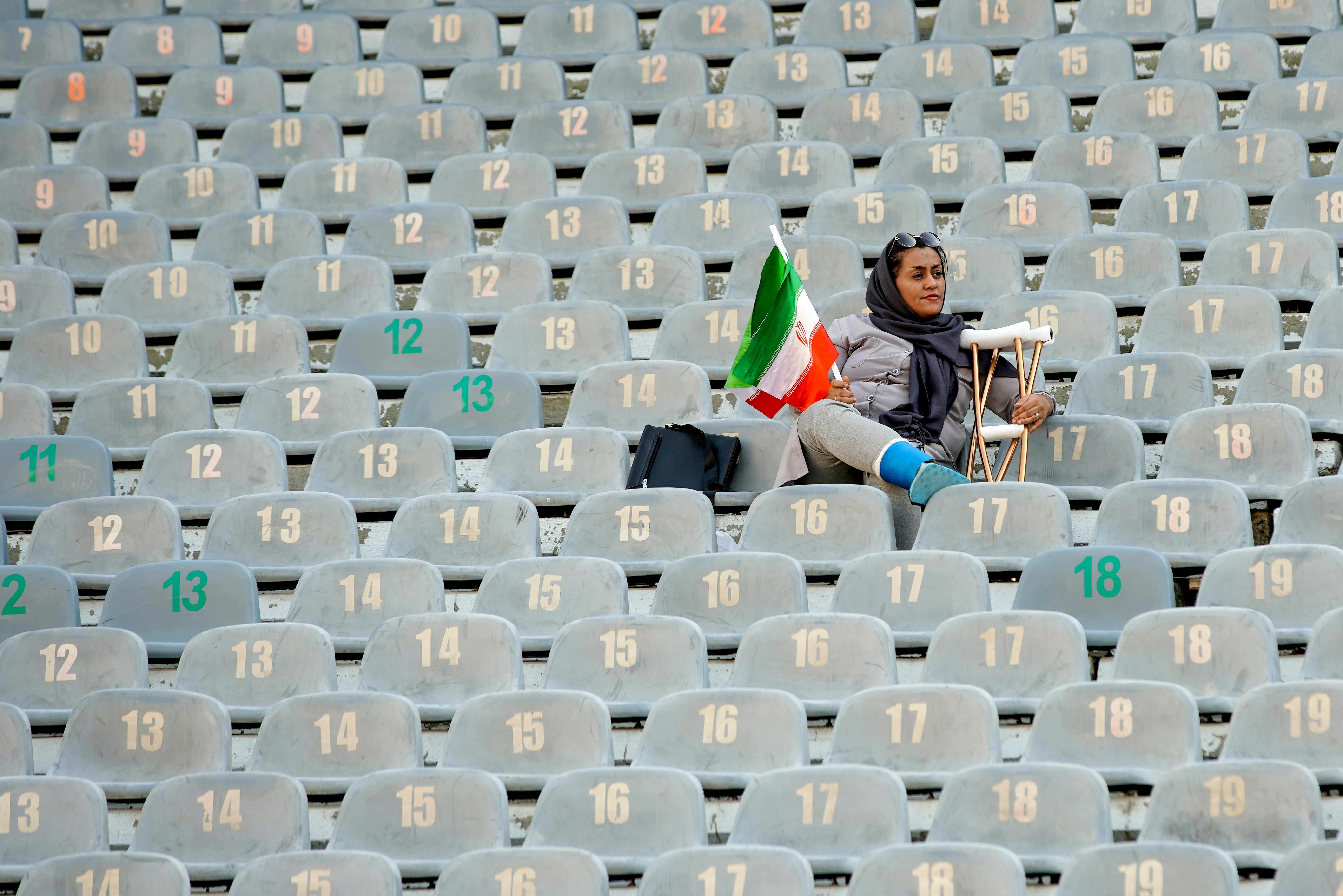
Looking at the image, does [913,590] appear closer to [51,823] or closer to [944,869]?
[944,869]

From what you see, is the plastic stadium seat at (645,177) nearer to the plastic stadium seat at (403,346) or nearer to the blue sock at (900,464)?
the plastic stadium seat at (403,346)

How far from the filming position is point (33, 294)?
185 inches

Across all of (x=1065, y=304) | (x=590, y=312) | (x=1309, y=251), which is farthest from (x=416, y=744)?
(x=1309, y=251)

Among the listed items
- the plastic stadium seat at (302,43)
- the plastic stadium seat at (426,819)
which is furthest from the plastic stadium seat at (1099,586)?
the plastic stadium seat at (302,43)

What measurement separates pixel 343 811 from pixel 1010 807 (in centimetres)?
103

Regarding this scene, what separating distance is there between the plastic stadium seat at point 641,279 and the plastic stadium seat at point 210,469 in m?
0.83

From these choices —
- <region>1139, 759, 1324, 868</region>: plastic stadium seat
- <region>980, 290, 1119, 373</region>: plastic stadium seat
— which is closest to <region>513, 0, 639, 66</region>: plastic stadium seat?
<region>980, 290, 1119, 373</region>: plastic stadium seat

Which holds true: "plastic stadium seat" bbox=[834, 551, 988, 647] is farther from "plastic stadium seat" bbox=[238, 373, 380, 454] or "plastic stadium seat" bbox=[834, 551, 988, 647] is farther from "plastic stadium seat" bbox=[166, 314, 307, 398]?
"plastic stadium seat" bbox=[166, 314, 307, 398]

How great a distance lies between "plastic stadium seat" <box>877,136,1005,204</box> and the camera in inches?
187

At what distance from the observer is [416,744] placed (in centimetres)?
303

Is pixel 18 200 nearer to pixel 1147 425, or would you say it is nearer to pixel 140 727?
pixel 140 727

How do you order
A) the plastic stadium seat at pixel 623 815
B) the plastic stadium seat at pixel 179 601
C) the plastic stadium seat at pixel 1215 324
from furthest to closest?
the plastic stadium seat at pixel 1215 324 < the plastic stadium seat at pixel 179 601 < the plastic stadium seat at pixel 623 815

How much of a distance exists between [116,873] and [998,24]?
3828mm

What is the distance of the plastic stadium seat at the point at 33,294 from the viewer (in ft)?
15.3
